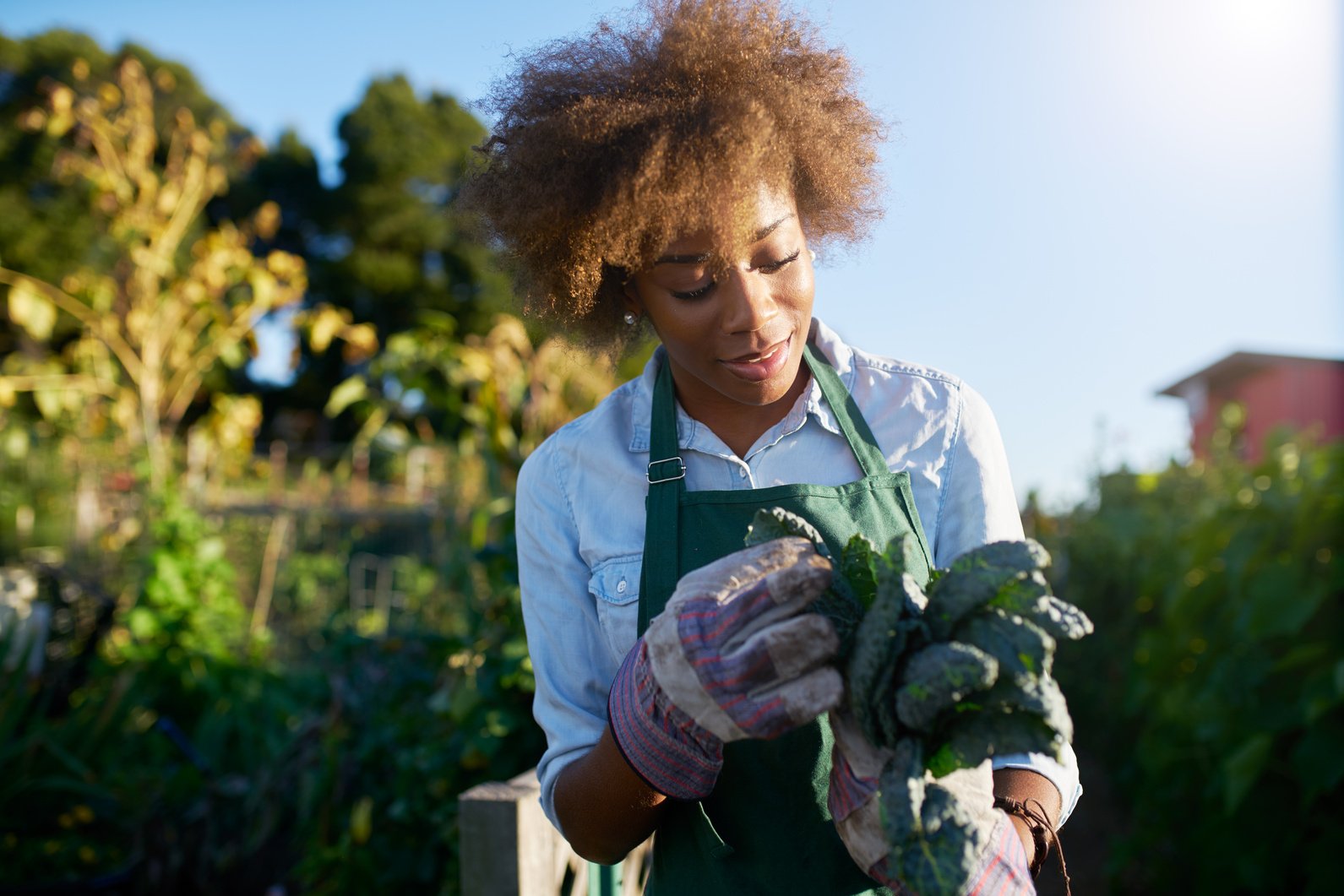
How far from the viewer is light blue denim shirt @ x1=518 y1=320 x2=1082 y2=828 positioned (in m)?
1.35

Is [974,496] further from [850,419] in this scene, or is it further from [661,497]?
[661,497]

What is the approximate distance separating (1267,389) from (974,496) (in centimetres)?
1647

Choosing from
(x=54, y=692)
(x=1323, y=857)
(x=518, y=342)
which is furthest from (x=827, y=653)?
(x=54, y=692)

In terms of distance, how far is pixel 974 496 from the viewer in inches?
52.6

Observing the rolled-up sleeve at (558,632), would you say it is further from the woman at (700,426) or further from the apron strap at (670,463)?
the apron strap at (670,463)

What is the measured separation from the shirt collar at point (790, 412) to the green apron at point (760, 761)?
0.04m

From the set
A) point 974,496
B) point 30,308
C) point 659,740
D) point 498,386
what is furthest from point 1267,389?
point 659,740

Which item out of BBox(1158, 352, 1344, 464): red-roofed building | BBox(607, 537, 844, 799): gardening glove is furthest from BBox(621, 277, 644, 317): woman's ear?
BBox(1158, 352, 1344, 464): red-roofed building

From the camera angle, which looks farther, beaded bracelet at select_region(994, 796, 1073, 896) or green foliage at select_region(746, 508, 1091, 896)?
beaded bracelet at select_region(994, 796, 1073, 896)

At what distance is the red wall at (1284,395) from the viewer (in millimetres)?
13547

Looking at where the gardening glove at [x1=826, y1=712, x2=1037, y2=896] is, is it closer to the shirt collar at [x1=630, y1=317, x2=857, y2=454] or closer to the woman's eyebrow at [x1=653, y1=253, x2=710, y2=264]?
the shirt collar at [x1=630, y1=317, x2=857, y2=454]

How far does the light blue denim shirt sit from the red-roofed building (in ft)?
42.5

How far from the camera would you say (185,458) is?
10359 millimetres

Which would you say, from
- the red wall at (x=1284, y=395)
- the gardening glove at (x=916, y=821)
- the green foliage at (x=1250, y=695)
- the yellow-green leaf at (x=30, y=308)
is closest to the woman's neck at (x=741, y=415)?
the gardening glove at (x=916, y=821)
